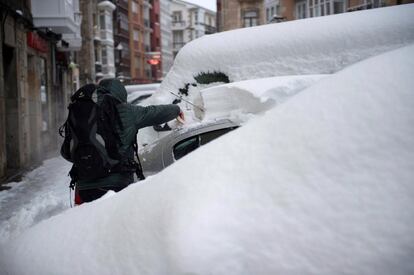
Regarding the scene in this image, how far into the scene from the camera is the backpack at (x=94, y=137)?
157 inches

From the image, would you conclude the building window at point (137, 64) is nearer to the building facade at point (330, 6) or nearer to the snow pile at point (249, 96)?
the building facade at point (330, 6)

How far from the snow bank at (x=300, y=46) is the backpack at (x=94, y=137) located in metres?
2.93

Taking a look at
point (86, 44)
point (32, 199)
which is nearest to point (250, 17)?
point (86, 44)

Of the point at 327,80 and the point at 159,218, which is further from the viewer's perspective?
the point at 327,80

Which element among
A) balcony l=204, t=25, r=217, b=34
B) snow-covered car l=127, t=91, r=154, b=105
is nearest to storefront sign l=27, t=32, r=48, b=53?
snow-covered car l=127, t=91, r=154, b=105

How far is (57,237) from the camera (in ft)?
7.97

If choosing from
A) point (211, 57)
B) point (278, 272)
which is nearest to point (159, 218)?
point (278, 272)

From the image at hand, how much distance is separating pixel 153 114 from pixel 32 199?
539cm

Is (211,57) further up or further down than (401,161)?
further up

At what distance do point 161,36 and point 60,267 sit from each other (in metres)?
75.7

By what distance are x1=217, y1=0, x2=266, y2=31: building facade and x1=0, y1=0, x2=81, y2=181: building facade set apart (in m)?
18.3

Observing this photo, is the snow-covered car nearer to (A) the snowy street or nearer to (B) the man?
(B) the man

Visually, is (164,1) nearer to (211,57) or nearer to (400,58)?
(211,57)

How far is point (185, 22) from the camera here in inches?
3578
